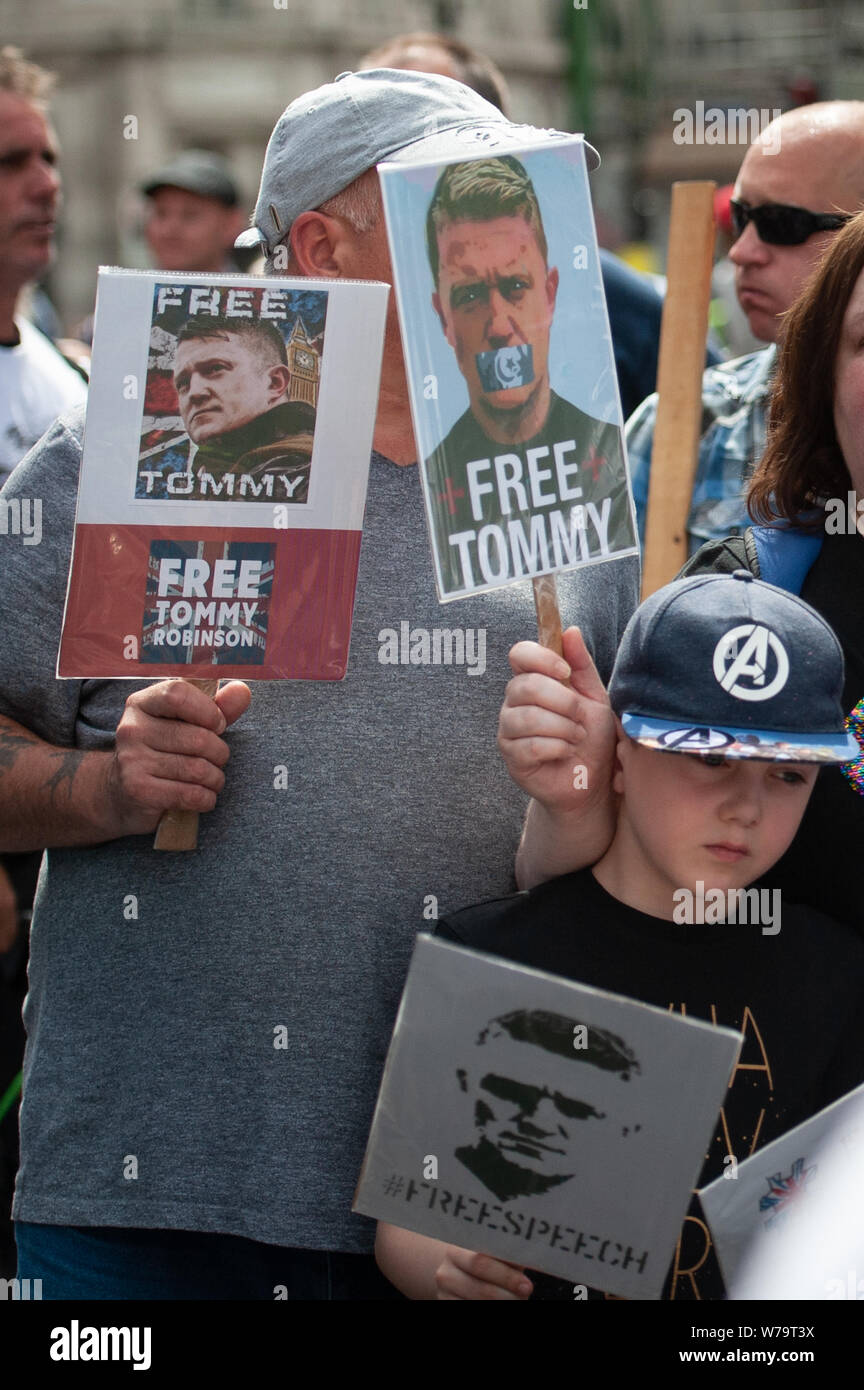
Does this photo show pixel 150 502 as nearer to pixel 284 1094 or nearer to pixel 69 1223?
pixel 284 1094

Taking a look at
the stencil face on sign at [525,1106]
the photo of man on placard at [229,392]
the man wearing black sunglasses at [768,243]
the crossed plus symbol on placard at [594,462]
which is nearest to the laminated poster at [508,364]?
the crossed plus symbol on placard at [594,462]

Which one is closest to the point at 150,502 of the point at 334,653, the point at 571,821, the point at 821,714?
the point at 334,653

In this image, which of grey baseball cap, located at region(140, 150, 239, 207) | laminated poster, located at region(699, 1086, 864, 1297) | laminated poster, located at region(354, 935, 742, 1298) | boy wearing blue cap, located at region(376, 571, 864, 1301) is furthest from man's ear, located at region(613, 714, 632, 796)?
grey baseball cap, located at region(140, 150, 239, 207)

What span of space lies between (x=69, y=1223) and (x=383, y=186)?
4.08 feet

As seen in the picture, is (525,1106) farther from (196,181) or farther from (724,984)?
(196,181)

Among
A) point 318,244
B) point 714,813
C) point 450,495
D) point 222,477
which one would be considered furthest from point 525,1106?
point 318,244

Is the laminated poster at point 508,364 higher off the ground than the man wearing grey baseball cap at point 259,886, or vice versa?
the laminated poster at point 508,364

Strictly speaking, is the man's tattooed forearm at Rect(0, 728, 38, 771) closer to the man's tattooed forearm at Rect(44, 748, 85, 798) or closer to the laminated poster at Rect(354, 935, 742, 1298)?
the man's tattooed forearm at Rect(44, 748, 85, 798)

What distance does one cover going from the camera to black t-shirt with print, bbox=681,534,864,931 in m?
2.00

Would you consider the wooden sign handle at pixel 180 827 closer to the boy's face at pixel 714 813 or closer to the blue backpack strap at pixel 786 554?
the boy's face at pixel 714 813

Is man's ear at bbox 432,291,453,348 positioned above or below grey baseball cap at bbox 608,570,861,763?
above

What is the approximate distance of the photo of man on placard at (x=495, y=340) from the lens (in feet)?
6.18

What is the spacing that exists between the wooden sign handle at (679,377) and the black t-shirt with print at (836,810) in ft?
3.36

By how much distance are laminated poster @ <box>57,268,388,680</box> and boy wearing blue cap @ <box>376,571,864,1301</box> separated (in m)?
0.37
